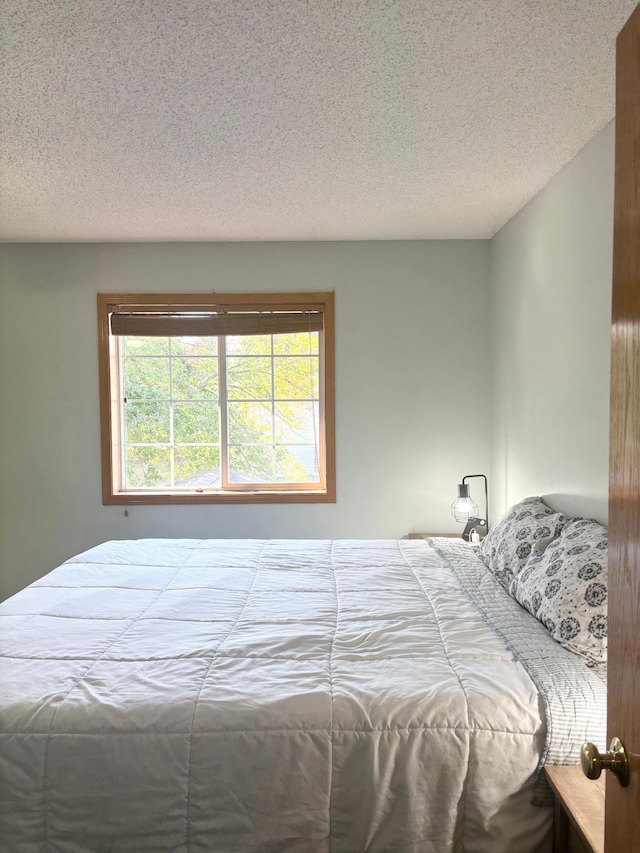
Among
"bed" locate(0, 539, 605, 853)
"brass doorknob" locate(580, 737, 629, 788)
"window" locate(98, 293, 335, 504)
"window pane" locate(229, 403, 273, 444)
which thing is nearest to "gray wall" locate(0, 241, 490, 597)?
"window" locate(98, 293, 335, 504)

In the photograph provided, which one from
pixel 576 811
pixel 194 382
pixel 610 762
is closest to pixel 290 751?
pixel 576 811

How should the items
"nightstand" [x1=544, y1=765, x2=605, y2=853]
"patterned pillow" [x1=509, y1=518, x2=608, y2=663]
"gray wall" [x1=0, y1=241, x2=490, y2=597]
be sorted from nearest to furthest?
"nightstand" [x1=544, y1=765, x2=605, y2=853], "patterned pillow" [x1=509, y1=518, x2=608, y2=663], "gray wall" [x1=0, y1=241, x2=490, y2=597]

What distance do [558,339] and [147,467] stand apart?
112 inches

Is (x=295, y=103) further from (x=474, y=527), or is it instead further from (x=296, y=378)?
(x=474, y=527)

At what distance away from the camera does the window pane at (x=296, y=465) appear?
443 centimetres

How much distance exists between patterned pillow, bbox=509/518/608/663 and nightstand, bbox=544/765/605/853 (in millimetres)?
388

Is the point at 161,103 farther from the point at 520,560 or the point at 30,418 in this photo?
the point at 30,418

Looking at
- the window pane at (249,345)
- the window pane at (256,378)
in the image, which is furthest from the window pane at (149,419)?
the window pane at (249,345)

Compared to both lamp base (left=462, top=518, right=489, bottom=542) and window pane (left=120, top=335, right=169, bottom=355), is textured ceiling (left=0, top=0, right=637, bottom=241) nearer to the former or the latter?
window pane (left=120, top=335, right=169, bottom=355)

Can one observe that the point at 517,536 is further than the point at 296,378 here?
No

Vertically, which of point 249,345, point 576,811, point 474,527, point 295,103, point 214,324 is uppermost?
point 295,103

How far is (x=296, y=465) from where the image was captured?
4.44m

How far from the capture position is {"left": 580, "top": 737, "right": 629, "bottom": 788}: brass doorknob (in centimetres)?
88

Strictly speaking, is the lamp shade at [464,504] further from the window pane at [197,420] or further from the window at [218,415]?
the window pane at [197,420]
